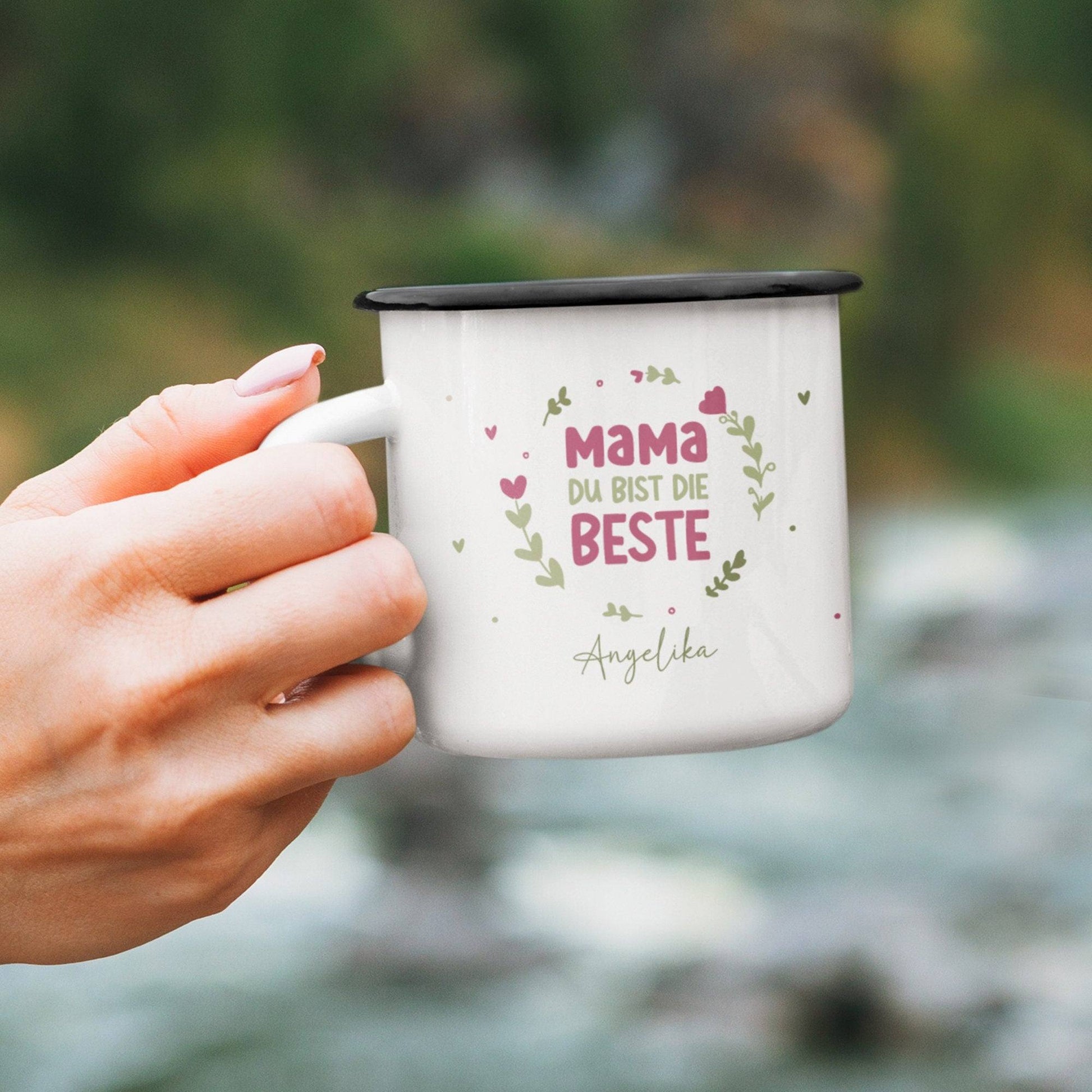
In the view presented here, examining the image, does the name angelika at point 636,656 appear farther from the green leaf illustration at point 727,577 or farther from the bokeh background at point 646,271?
the bokeh background at point 646,271

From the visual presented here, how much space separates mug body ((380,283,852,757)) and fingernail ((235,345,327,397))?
0.04m

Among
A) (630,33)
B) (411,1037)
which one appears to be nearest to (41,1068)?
(411,1037)

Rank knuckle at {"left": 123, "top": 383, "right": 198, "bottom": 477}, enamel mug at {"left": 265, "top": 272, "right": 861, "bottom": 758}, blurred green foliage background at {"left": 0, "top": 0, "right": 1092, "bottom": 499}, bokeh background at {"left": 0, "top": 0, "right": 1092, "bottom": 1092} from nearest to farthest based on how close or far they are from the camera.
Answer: enamel mug at {"left": 265, "top": 272, "right": 861, "bottom": 758}
knuckle at {"left": 123, "top": 383, "right": 198, "bottom": 477}
bokeh background at {"left": 0, "top": 0, "right": 1092, "bottom": 1092}
blurred green foliage background at {"left": 0, "top": 0, "right": 1092, "bottom": 499}

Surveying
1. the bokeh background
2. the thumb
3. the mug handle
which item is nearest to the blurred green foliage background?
the bokeh background

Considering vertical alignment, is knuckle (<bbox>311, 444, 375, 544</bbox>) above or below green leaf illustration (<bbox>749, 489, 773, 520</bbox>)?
above

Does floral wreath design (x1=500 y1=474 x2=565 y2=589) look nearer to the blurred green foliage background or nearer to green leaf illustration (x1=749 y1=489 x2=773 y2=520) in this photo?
green leaf illustration (x1=749 y1=489 x2=773 y2=520)

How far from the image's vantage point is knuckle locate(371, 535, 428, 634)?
55cm

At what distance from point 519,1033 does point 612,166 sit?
72.1 inches

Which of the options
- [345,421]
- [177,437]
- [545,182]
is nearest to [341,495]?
[345,421]

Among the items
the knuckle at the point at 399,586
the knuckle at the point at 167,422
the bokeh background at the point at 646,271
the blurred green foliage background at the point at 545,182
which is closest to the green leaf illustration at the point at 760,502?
the knuckle at the point at 399,586

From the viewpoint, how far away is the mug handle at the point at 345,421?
564 mm

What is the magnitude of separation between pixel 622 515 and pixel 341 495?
0.12m

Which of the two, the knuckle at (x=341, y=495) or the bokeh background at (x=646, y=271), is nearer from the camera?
the knuckle at (x=341, y=495)

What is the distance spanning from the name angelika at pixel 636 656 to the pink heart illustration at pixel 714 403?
87 mm
